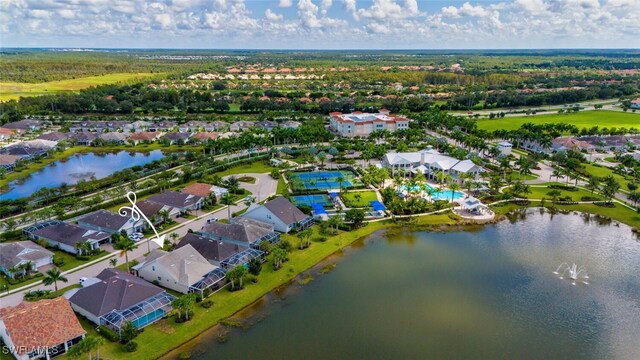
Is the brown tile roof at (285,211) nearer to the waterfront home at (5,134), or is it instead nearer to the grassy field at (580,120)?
the grassy field at (580,120)

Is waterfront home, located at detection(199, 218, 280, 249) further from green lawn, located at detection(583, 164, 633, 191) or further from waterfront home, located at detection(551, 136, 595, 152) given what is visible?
waterfront home, located at detection(551, 136, 595, 152)

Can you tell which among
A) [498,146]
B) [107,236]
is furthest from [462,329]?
[498,146]

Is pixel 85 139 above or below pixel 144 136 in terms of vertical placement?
below

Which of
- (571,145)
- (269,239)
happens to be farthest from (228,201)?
(571,145)

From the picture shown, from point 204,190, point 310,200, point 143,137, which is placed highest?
point 143,137

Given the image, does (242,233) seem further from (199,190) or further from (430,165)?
(430,165)

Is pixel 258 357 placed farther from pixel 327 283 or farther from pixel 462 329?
pixel 462 329

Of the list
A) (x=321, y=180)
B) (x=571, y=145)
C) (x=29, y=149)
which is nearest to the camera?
(x=321, y=180)
